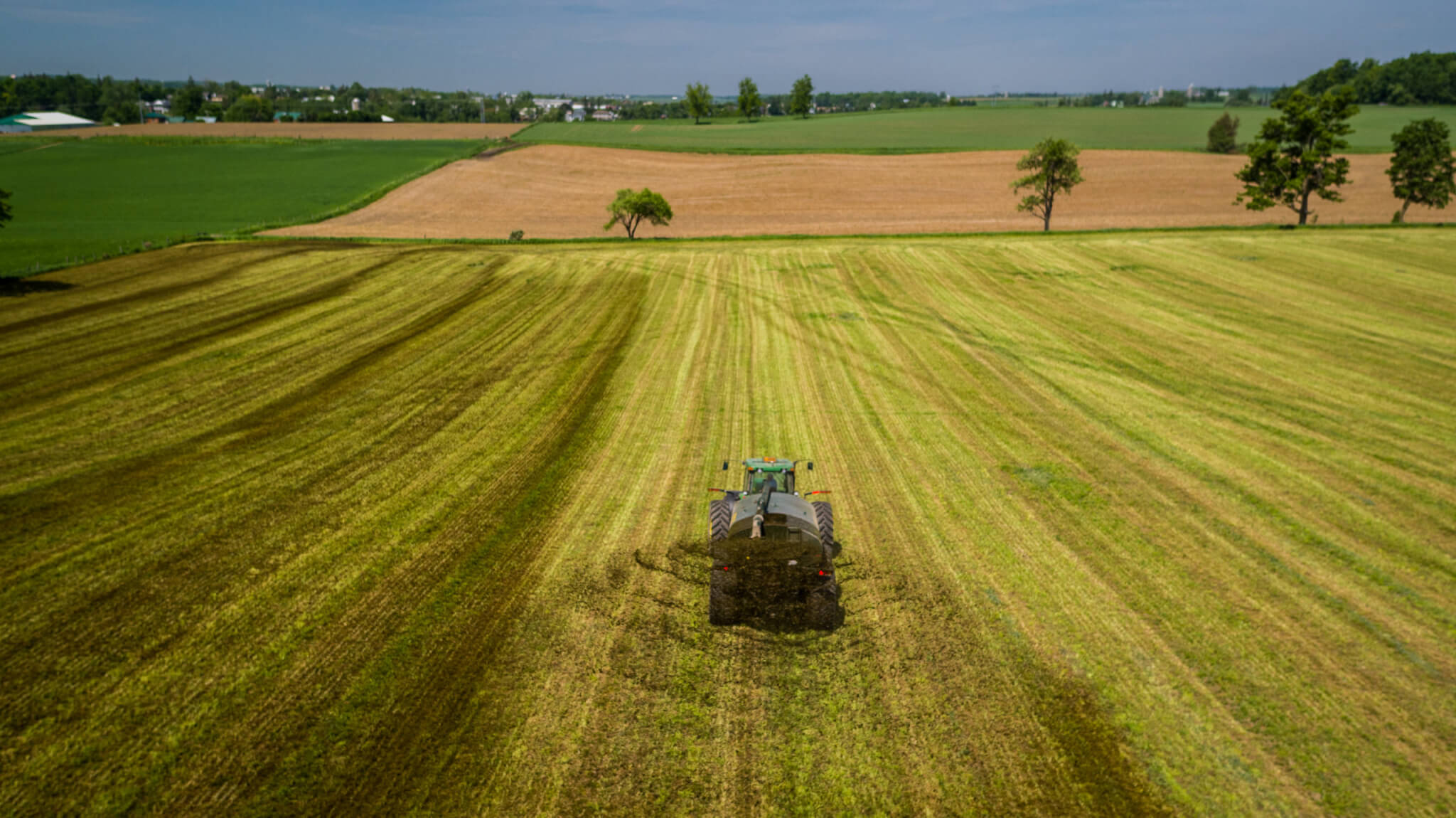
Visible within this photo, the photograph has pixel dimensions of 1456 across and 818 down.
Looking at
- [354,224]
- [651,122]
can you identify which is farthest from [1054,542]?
→ [651,122]

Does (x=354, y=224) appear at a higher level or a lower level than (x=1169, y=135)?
lower

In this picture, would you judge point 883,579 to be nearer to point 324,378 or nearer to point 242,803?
point 242,803

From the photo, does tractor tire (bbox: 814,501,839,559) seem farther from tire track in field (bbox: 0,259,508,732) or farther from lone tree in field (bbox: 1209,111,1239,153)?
lone tree in field (bbox: 1209,111,1239,153)

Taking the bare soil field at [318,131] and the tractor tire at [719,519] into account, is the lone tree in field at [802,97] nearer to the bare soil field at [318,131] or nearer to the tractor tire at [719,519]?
the bare soil field at [318,131]

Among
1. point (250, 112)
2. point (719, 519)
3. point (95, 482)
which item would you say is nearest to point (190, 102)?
point (250, 112)

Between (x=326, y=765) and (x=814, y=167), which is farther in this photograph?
(x=814, y=167)

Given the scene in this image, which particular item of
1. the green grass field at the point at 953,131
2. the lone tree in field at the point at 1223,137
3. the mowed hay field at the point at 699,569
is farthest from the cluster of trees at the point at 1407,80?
the mowed hay field at the point at 699,569
